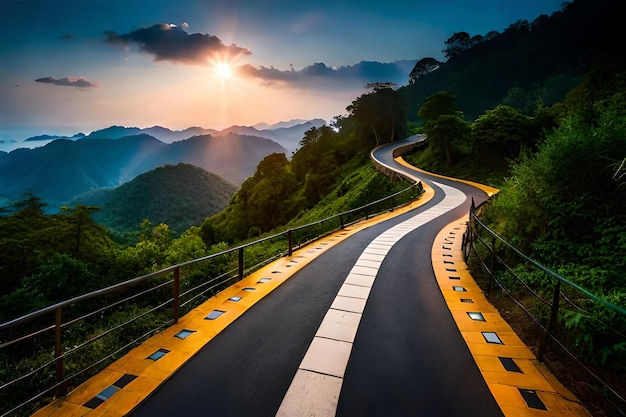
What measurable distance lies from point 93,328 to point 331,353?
8.92m

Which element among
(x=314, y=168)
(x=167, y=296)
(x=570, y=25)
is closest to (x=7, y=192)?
(x=314, y=168)

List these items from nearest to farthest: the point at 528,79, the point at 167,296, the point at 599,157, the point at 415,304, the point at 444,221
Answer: the point at 415,304
the point at 599,157
the point at 167,296
the point at 444,221
the point at 528,79

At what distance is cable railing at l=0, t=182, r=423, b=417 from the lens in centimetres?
300

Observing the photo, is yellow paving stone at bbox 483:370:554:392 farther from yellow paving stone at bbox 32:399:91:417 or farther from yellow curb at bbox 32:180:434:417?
yellow paving stone at bbox 32:399:91:417

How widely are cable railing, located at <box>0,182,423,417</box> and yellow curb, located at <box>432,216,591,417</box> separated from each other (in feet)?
11.4

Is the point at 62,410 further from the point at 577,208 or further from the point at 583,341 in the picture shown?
the point at 577,208

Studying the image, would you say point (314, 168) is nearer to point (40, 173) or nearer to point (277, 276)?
point (277, 276)

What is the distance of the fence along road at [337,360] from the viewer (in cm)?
286

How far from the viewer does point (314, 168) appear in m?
45.5

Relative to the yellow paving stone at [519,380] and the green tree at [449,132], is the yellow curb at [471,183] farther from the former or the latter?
the yellow paving stone at [519,380]

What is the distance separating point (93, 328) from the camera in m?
9.21

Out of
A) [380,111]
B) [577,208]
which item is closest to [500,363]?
[577,208]

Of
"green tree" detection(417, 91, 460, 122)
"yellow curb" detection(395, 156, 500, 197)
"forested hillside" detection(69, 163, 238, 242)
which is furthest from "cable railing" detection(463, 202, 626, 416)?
"forested hillside" detection(69, 163, 238, 242)

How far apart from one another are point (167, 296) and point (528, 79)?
306 feet
